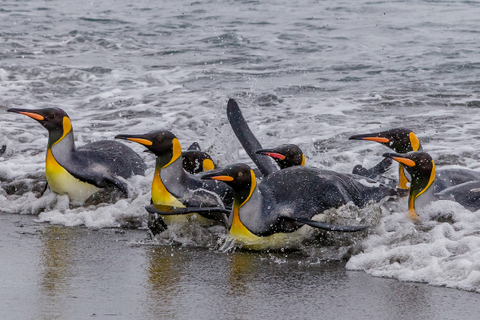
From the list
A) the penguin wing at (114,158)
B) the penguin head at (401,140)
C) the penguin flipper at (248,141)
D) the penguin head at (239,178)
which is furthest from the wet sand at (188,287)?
the penguin head at (401,140)

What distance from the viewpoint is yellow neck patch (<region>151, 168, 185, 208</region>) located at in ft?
16.9

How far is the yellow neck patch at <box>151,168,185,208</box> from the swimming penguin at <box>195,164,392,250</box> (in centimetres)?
42

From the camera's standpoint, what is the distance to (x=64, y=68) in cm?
1276

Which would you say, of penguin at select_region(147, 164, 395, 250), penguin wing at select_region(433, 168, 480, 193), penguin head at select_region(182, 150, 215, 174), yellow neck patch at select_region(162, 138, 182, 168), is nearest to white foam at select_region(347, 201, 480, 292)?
penguin at select_region(147, 164, 395, 250)

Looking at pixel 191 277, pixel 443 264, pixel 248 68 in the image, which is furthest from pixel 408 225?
pixel 248 68

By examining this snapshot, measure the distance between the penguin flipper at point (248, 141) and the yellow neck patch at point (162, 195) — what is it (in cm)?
111

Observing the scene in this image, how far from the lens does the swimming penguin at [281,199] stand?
462cm

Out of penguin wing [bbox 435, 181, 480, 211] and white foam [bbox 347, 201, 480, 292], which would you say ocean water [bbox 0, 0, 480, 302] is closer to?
white foam [bbox 347, 201, 480, 292]

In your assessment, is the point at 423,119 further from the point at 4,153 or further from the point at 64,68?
the point at 64,68

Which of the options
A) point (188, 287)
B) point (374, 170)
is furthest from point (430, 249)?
point (374, 170)

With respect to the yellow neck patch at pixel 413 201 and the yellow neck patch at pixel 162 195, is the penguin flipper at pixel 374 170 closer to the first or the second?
the yellow neck patch at pixel 413 201

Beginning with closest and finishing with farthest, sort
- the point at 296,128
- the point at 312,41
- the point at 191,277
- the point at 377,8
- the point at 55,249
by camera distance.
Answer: the point at 191,277
the point at 55,249
the point at 296,128
the point at 312,41
the point at 377,8

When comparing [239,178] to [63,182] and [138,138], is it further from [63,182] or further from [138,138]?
[63,182]

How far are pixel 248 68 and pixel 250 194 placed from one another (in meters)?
8.36
